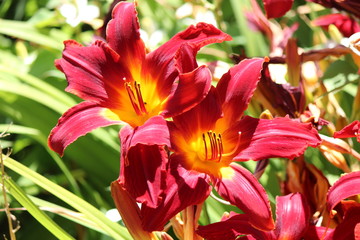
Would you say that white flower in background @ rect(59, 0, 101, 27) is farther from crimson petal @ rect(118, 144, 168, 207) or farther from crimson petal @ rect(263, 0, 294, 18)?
crimson petal @ rect(118, 144, 168, 207)

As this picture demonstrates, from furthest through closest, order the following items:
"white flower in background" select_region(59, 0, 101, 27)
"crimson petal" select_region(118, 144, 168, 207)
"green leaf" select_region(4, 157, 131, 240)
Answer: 1. "white flower in background" select_region(59, 0, 101, 27)
2. "green leaf" select_region(4, 157, 131, 240)
3. "crimson petal" select_region(118, 144, 168, 207)

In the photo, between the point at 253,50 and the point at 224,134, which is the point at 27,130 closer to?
the point at 253,50

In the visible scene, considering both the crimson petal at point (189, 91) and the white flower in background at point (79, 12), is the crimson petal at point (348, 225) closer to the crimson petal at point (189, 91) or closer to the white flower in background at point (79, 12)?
the crimson petal at point (189, 91)

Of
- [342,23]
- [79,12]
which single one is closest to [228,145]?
[342,23]

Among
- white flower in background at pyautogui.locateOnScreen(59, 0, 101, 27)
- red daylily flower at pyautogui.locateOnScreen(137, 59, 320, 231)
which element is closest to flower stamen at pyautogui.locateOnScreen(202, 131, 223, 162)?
red daylily flower at pyautogui.locateOnScreen(137, 59, 320, 231)

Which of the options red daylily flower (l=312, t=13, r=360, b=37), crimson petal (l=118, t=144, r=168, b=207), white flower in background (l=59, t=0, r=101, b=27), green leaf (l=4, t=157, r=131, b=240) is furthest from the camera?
white flower in background (l=59, t=0, r=101, b=27)

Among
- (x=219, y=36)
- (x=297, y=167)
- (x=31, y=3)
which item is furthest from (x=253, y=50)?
(x=31, y=3)

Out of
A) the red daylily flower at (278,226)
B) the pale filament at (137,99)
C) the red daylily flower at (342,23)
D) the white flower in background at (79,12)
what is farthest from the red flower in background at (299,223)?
the white flower in background at (79,12)
